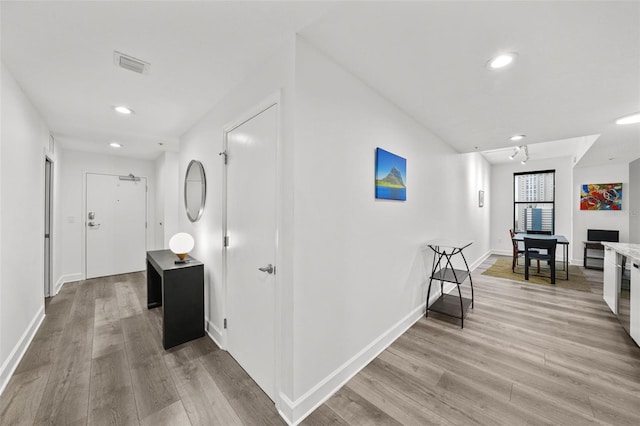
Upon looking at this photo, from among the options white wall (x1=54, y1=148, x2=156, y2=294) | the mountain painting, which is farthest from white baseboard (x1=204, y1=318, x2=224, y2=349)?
white wall (x1=54, y1=148, x2=156, y2=294)

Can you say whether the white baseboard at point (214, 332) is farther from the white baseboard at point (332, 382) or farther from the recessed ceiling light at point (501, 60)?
the recessed ceiling light at point (501, 60)

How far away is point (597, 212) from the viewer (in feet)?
18.7

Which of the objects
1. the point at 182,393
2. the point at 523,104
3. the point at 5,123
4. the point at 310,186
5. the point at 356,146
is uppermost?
the point at 523,104

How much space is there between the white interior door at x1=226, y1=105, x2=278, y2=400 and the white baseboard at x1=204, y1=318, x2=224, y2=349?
146mm

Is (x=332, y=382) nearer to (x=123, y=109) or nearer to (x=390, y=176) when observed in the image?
(x=390, y=176)

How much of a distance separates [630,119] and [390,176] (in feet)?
9.18

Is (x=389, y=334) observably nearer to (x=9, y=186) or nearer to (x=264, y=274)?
(x=264, y=274)

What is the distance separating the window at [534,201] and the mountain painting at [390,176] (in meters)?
6.06

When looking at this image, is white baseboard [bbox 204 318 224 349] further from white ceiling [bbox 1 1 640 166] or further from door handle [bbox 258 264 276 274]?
white ceiling [bbox 1 1 640 166]

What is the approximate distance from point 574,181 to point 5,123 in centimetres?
943

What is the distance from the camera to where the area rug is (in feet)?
14.6

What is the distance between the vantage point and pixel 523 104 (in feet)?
8.08

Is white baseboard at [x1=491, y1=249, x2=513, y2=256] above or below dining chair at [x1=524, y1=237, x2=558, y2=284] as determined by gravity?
below

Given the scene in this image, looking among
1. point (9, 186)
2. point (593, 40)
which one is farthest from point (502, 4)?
point (9, 186)
